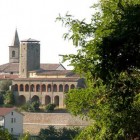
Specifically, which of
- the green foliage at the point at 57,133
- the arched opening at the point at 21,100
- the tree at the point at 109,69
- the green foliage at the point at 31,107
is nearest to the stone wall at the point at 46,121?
the green foliage at the point at 57,133

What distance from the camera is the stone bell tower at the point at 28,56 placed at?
84494mm

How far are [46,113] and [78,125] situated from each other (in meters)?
5.35

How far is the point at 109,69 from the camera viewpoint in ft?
29.5

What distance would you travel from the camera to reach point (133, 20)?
874 cm

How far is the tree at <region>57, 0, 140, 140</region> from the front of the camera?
8.79m

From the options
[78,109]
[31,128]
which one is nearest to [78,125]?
[31,128]

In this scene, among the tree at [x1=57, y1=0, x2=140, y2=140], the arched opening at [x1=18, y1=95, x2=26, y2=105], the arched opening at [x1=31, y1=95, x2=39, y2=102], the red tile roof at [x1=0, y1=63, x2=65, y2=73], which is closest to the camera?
the tree at [x1=57, y1=0, x2=140, y2=140]

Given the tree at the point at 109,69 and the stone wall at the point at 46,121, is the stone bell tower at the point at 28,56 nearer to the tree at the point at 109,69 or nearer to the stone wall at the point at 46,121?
the stone wall at the point at 46,121

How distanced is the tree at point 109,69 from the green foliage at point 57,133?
39.0m

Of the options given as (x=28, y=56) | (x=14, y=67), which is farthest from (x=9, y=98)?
(x=14, y=67)

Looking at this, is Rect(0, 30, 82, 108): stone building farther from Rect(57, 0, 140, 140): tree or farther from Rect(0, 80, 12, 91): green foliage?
Rect(57, 0, 140, 140): tree

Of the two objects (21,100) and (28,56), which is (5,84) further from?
(28,56)

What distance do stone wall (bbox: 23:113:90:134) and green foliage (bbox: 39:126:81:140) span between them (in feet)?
12.8

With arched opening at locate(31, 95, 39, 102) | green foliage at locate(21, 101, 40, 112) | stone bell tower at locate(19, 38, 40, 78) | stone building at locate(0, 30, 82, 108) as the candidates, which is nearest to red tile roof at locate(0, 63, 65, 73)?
stone building at locate(0, 30, 82, 108)
